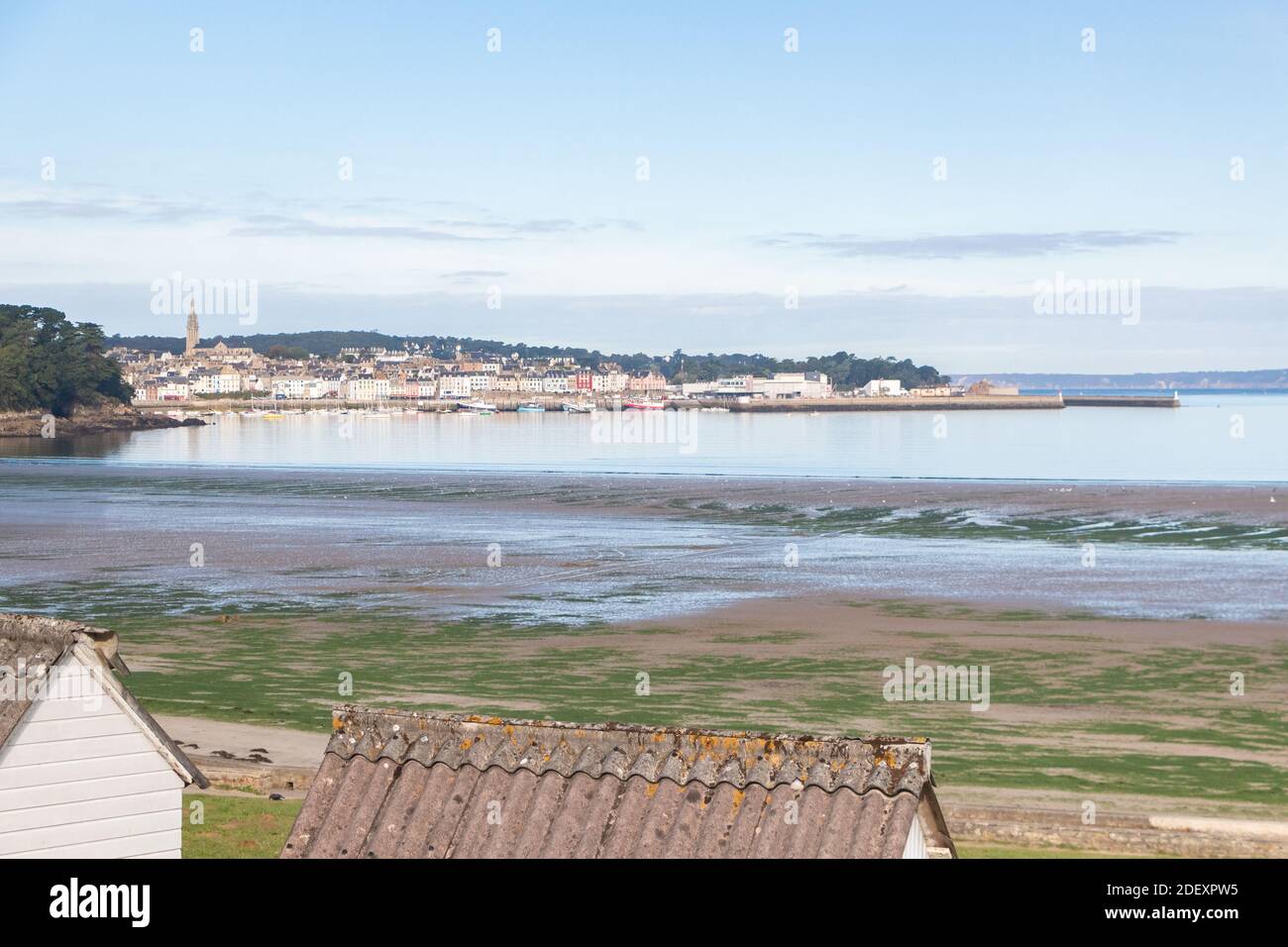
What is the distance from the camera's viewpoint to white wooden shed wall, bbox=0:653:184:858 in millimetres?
10438

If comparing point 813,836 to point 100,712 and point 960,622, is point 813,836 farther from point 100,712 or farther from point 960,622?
point 960,622

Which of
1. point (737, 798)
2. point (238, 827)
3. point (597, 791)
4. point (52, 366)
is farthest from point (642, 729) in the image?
point (52, 366)

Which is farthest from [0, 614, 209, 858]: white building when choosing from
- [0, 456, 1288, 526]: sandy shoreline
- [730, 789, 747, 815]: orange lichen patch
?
[0, 456, 1288, 526]: sandy shoreline

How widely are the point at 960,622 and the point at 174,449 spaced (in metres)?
92.7

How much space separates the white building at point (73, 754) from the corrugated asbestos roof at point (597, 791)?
4604mm

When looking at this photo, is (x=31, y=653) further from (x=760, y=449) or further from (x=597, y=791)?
(x=760, y=449)

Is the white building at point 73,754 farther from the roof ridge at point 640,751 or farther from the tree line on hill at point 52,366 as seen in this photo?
the tree line on hill at point 52,366

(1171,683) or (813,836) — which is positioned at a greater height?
(813,836)

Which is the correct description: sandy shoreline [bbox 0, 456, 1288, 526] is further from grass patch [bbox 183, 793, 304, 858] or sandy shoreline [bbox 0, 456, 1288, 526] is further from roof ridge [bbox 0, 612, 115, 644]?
roof ridge [bbox 0, 612, 115, 644]

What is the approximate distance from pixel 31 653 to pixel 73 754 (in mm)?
755

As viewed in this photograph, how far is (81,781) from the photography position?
1080 centimetres

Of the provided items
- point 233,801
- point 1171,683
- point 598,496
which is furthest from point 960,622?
point 598,496
